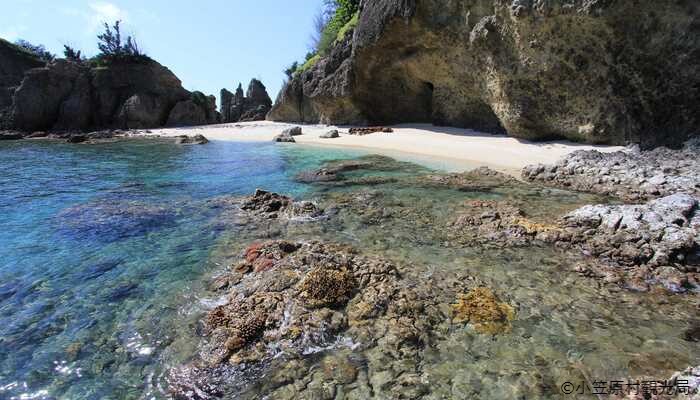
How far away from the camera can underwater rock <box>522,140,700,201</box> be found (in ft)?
36.5

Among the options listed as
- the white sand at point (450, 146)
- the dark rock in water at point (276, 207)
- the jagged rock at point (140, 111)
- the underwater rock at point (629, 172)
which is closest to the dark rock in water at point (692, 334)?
the underwater rock at point (629, 172)

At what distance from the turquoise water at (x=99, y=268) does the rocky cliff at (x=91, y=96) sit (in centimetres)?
2421

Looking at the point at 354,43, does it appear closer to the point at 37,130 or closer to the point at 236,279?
the point at 236,279

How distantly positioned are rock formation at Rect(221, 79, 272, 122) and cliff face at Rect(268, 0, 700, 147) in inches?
864

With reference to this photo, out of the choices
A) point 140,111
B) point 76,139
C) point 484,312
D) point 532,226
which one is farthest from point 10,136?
point 484,312

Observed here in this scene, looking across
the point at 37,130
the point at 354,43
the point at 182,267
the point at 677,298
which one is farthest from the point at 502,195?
the point at 37,130

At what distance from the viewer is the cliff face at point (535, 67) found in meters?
14.0

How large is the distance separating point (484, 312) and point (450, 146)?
15958 mm

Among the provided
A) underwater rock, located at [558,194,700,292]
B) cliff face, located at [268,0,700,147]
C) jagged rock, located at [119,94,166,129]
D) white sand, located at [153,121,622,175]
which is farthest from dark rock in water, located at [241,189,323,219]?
jagged rock, located at [119,94,166,129]

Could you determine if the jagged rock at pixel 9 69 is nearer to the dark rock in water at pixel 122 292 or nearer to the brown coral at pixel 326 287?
the dark rock in water at pixel 122 292

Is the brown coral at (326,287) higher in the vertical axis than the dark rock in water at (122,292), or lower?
higher

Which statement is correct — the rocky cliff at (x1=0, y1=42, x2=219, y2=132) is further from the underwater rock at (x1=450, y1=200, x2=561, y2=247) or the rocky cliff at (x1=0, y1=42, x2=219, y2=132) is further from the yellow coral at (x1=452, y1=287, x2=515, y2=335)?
the yellow coral at (x1=452, y1=287, x2=515, y2=335)

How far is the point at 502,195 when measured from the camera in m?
11.7

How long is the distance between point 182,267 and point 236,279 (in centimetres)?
135
